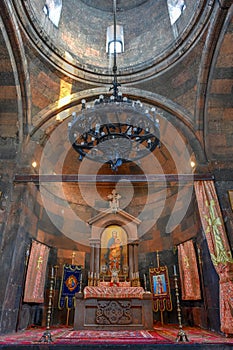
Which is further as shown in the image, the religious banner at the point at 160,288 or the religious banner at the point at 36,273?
the religious banner at the point at 160,288

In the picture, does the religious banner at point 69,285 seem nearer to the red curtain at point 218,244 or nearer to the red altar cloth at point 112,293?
the red altar cloth at point 112,293

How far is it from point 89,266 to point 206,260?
4722 mm

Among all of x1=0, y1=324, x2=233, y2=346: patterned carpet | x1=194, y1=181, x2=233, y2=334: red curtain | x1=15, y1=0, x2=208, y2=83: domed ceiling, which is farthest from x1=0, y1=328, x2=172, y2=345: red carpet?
x1=15, y1=0, x2=208, y2=83: domed ceiling

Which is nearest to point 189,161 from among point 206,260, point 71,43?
point 206,260

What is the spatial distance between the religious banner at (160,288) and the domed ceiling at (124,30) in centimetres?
776

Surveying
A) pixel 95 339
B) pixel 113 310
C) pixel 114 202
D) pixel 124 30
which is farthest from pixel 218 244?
pixel 124 30

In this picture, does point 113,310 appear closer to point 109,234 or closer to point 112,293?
point 112,293

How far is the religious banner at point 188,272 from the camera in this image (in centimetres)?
751

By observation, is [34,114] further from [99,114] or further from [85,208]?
[85,208]

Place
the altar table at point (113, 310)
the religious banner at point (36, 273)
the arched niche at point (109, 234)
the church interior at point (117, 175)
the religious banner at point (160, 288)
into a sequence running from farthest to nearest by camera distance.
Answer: the arched niche at point (109, 234), the religious banner at point (160, 288), the religious banner at point (36, 273), the church interior at point (117, 175), the altar table at point (113, 310)

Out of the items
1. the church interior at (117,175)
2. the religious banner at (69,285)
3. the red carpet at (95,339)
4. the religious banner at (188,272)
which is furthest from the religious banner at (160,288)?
the red carpet at (95,339)

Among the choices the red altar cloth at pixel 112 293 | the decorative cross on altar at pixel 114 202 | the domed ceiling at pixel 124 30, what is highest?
the domed ceiling at pixel 124 30

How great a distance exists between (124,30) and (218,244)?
11769 mm

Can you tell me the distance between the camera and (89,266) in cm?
1004
